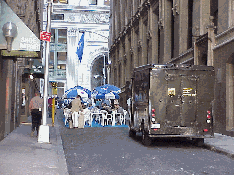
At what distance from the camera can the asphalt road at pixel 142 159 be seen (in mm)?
9289

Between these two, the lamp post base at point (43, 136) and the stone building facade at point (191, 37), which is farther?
the stone building facade at point (191, 37)

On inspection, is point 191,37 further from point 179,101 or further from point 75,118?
point 179,101

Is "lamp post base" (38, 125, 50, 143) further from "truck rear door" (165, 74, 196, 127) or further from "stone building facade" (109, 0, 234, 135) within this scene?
"stone building facade" (109, 0, 234, 135)

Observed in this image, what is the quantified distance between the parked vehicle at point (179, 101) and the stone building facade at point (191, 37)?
13.5ft

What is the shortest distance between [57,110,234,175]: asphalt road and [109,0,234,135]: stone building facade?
481 centimetres

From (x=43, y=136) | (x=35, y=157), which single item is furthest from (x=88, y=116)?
(x=35, y=157)

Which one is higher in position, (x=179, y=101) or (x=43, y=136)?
(x=179, y=101)

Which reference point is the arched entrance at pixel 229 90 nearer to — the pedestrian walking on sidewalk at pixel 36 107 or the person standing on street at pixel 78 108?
the pedestrian walking on sidewalk at pixel 36 107

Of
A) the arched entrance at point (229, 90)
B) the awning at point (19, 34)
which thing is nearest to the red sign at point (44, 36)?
the awning at point (19, 34)

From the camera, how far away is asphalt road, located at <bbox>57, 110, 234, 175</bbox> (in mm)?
9289

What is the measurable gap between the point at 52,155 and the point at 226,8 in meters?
Result: 11.6

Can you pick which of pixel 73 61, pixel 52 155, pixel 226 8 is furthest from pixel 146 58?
pixel 73 61

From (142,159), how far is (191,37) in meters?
14.8

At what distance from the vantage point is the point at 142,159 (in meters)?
11.0
